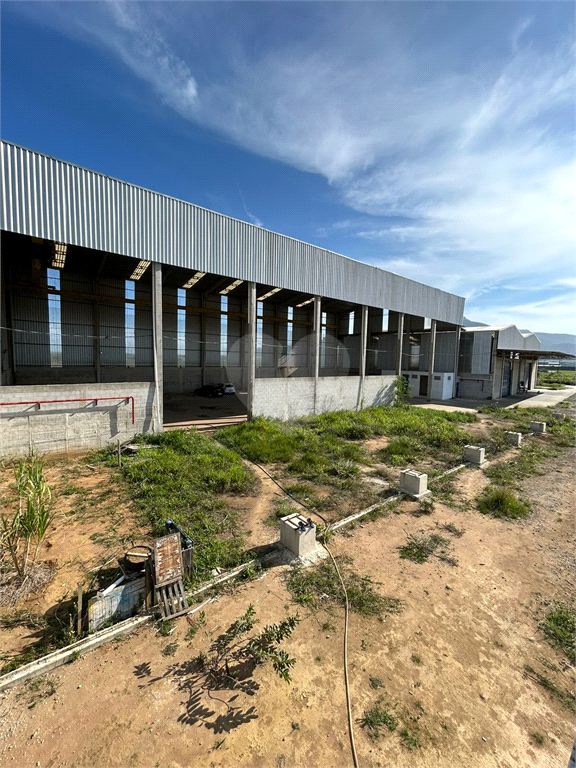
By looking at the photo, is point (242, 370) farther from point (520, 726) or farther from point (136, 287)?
point (520, 726)

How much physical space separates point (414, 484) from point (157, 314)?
1028 cm

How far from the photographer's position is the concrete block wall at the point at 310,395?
595 inches

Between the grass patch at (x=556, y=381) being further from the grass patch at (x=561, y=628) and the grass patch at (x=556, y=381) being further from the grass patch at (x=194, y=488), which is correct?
the grass patch at (x=194, y=488)

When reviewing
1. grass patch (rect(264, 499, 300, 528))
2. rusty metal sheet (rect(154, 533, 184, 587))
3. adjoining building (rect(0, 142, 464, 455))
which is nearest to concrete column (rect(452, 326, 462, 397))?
adjoining building (rect(0, 142, 464, 455))

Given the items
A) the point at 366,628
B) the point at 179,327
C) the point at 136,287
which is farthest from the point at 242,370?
the point at 366,628

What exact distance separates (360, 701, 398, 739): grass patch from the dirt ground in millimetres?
55

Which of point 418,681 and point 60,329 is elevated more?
point 60,329

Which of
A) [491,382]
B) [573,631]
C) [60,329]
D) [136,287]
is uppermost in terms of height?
[136,287]

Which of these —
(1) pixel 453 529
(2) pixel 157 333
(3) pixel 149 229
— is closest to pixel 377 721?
(1) pixel 453 529

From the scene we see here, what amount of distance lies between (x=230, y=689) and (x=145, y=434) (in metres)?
9.95

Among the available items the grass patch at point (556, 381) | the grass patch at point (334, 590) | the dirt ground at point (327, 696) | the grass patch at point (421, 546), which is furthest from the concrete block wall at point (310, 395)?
the grass patch at point (556, 381)

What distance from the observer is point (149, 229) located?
461 inches

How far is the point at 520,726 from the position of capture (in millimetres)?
2938

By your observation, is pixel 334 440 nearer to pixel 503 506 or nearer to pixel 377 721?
pixel 503 506
